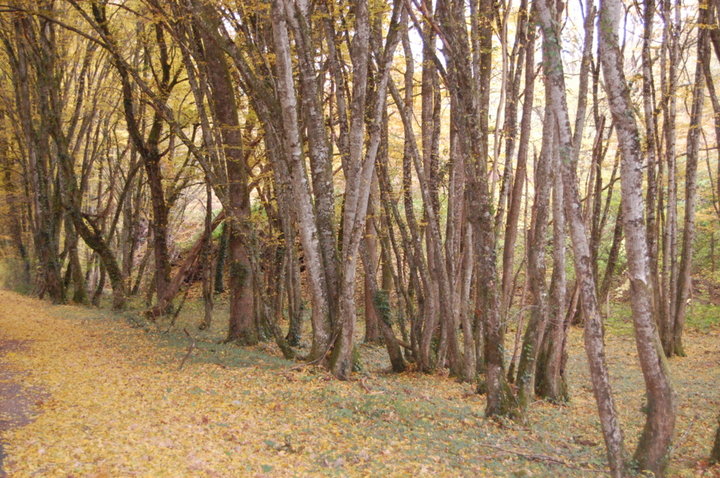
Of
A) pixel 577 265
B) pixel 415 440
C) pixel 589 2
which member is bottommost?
pixel 415 440

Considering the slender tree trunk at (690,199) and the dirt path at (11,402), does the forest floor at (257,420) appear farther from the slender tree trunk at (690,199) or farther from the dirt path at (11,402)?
the slender tree trunk at (690,199)

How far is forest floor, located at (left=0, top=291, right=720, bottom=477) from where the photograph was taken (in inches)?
186

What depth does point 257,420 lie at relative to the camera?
6074 mm

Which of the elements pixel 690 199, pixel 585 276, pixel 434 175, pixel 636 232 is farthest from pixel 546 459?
pixel 690 199

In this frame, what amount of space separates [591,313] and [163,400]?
464 cm

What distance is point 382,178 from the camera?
33.9ft

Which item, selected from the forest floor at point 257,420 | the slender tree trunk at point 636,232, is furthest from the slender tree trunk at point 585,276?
the forest floor at point 257,420

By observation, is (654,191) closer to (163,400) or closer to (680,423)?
(680,423)

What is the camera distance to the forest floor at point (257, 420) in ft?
15.5

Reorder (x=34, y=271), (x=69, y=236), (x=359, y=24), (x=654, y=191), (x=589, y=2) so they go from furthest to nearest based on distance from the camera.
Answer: (x=34, y=271)
(x=69, y=236)
(x=654, y=191)
(x=359, y=24)
(x=589, y=2)

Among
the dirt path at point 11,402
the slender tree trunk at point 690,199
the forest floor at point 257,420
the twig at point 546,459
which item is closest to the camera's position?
the forest floor at point 257,420

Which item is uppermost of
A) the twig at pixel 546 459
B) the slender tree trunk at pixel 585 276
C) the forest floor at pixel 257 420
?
the slender tree trunk at pixel 585 276

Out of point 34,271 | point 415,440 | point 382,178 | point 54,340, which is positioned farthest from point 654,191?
point 34,271

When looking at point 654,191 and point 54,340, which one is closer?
point 54,340
